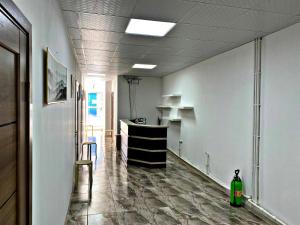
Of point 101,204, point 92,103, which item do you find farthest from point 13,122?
point 92,103

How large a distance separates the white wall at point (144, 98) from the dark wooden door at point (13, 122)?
7.36 metres

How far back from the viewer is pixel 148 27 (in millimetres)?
3127

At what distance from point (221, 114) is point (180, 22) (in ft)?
7.62

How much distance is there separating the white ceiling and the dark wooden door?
154 centimetres

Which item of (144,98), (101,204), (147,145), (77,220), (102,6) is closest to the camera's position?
(102,6)

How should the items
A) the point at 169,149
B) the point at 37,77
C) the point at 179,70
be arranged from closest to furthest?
the point at 37,77 → the point at 179,70 → the point at 169,149

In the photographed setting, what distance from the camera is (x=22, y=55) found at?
3.65 feet

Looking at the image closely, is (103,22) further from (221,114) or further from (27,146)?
(221,114)

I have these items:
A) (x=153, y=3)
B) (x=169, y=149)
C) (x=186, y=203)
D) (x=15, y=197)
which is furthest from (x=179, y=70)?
(x=15, y=197)

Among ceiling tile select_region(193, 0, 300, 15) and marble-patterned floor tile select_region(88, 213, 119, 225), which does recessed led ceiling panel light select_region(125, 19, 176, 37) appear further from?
marble-patterned floor tile select_region(88, 213, 119, 225)

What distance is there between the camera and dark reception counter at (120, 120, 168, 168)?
583 cm

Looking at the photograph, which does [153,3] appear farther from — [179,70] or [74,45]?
[179,70]

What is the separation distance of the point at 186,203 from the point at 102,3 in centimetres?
320

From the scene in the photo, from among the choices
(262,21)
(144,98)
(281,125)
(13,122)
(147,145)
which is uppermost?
(262,21)
